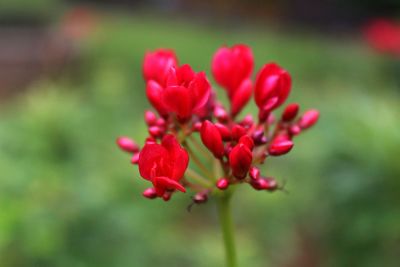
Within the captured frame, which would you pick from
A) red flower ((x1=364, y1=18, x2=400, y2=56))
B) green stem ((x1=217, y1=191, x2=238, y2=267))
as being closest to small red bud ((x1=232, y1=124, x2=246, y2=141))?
green stem ((x1=217, y1=191, x2=238, y2=267))

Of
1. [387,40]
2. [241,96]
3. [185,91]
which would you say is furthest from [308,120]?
[387,40]

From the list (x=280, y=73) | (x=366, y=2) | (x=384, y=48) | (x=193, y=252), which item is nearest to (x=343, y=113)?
(x=193, y=252)

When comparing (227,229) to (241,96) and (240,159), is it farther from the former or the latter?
(241,96)

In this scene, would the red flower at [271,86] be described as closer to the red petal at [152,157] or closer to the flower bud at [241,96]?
the flower bud at [241,96]

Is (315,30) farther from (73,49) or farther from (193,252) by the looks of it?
(193,252)

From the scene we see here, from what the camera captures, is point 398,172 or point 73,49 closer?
point 398,172

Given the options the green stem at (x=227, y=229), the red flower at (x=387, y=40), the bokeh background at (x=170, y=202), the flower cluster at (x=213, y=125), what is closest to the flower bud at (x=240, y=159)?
the flower cluster at (x=213, y=125)
